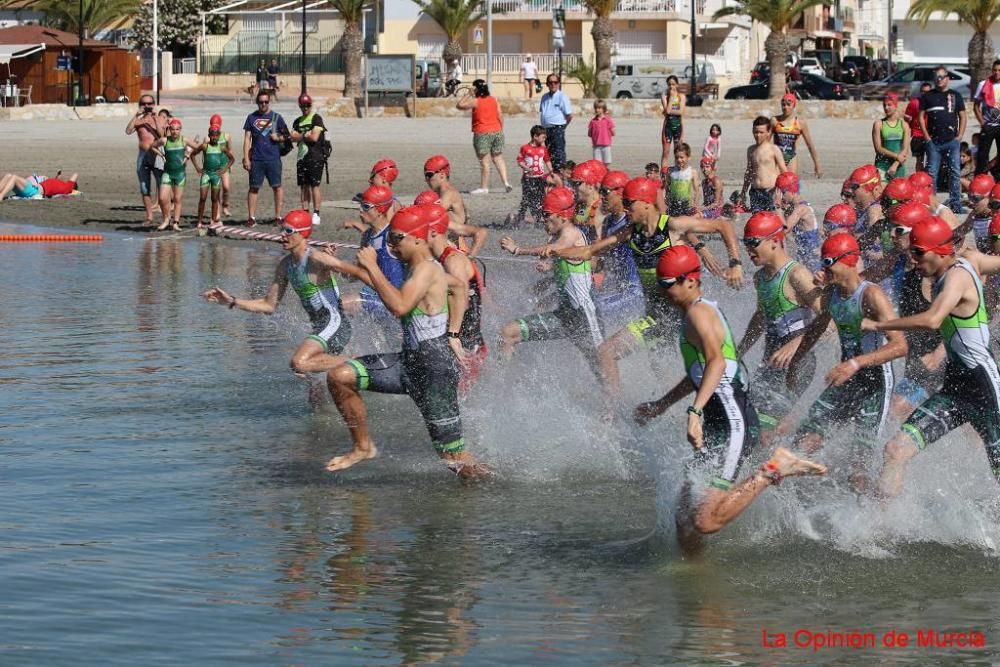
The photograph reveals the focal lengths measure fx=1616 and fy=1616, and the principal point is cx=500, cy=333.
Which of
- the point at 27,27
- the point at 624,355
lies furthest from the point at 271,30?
the point at 624,355

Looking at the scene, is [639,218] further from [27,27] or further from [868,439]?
[27,27]

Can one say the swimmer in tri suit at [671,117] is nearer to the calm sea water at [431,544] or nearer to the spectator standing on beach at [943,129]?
the spectator standing on beach at [943,129]

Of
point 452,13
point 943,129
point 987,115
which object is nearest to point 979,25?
point 452,13

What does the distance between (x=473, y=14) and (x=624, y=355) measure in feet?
184

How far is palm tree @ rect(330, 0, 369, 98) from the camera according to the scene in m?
53.6

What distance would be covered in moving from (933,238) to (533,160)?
12.8 meters

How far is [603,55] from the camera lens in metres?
50.1

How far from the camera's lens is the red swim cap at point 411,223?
28.9 feet

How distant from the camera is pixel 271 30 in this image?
239ft

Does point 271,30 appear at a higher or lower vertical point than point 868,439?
higher

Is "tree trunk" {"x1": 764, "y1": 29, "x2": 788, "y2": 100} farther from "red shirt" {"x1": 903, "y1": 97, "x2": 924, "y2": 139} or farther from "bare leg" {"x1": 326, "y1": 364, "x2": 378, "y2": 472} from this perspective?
"bare leg" {"x1": 326, "y1": 364, "x2": 378, "y2": 472}

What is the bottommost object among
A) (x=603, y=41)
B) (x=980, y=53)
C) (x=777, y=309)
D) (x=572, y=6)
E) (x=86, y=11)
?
(x=777, y=309)

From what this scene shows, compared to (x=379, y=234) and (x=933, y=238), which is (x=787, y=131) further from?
(x=933, y=238)

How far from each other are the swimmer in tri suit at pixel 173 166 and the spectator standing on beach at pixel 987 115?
1094cm
